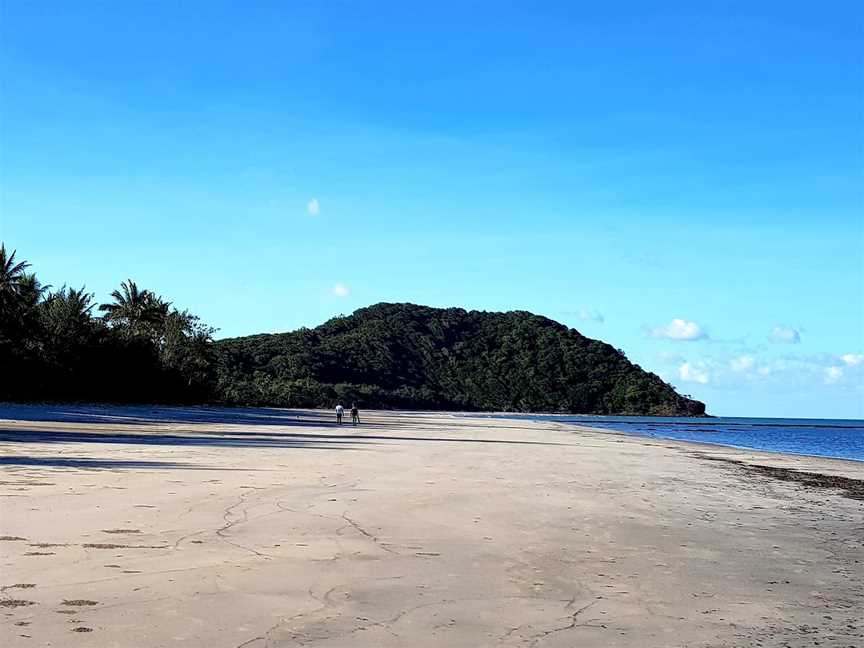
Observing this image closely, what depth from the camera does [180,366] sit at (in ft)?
249

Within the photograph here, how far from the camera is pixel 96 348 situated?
208 feet

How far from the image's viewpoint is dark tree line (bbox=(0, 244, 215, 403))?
52688 millimetres

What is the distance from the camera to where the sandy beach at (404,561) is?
569cm

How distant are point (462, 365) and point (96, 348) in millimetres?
126120

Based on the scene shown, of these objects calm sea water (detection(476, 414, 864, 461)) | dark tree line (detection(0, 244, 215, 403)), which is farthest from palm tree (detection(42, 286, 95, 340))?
calm sea water (detection(476, 414, 864, 461))

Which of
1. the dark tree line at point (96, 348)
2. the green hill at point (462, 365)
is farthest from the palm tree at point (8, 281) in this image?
the green hill at point (462, 365)

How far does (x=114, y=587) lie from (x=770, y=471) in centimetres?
2079

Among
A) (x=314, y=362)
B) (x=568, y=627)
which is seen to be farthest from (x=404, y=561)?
(x=314, y=362)

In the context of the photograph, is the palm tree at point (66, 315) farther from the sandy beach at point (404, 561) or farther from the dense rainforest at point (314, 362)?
the sandy beach at point (404, 561)

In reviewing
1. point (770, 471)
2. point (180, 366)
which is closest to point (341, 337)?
point (180, 366)

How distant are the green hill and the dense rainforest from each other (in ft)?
0.97

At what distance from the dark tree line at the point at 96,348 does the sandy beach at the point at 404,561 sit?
40.6 metres

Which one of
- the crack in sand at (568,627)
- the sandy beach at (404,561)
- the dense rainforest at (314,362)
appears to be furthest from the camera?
the dense rainforest at (314,362)

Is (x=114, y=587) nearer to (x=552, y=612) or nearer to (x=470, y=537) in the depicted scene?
(x=552, y=612)
